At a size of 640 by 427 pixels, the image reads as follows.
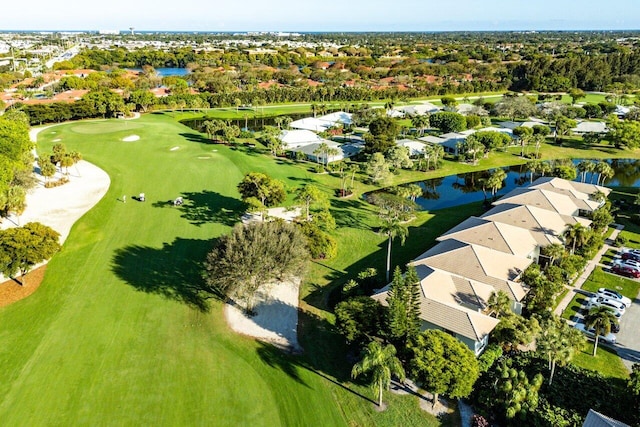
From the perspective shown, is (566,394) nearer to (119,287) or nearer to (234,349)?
(234,349)

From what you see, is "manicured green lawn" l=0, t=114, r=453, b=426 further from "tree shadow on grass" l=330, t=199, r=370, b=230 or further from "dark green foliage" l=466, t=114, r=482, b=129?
"dark green foliage" l=466, t=114, r=482, b=129

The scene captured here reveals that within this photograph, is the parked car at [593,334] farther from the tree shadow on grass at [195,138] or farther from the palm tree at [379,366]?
the tree shadow on grass at [195,138]

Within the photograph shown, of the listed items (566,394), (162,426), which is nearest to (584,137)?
(566,394)

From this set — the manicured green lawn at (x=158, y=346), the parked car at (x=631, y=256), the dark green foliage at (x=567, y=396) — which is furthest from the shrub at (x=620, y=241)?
the dark green foliage at (x=567, y=396)

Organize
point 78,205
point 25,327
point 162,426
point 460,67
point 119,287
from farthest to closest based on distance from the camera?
point 460,67 < point 78,205 < point 119,287 < point 25,327 < point 162,426

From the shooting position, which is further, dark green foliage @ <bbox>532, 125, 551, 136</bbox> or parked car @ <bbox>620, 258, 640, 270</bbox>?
dark green foliage @ <bbox>532, 125, 551, 136</bbox>

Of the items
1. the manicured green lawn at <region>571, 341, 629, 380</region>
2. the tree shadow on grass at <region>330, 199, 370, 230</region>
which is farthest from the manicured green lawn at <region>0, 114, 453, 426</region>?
the manicured green lawn at <region>571, 341, 629, 380</region>
